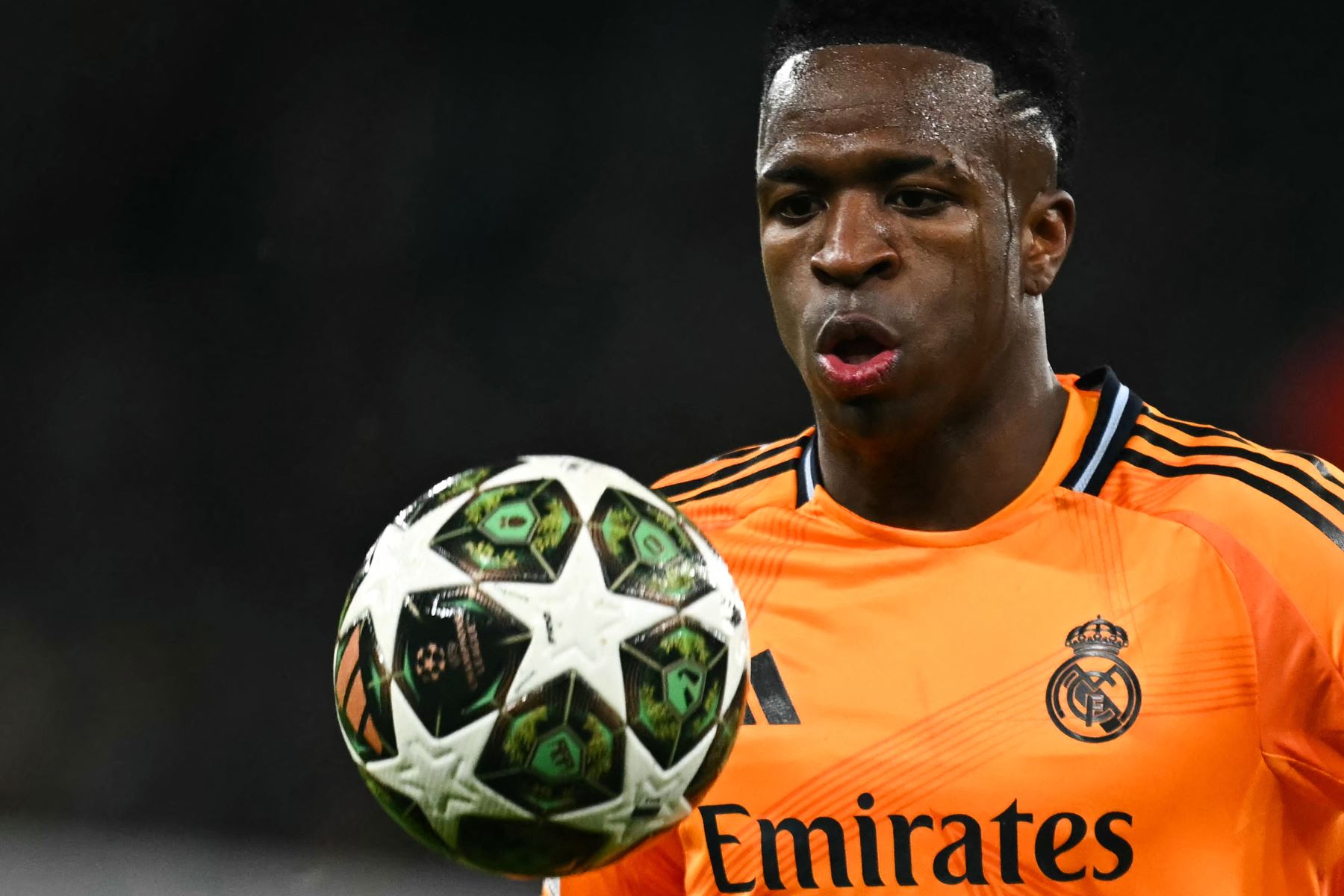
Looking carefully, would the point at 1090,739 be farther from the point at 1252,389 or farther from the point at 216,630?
the point at 216,630

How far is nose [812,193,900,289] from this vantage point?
2494 mm

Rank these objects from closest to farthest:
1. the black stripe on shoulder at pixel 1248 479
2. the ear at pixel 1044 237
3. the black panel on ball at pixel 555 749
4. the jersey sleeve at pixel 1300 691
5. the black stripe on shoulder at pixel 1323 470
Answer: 1. the black panel on ball at pixel 555 749
2. the jersey sleeve at pixel 1300 691
3. the black stripe on shoulder at pixel 1248 479
4. the black stripe on shoulder at pixel 1323 470
5. the ear at pixel 1044 237

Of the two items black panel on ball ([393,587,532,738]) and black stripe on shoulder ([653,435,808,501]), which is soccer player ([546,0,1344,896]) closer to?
black stripe on shoulder ([653,435,808,501])

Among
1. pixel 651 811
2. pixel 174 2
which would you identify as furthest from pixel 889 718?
pixel 174 2

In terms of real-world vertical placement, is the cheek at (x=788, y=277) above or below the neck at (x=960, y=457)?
above

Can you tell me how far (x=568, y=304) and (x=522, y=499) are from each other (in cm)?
314

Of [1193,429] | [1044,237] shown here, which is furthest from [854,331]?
[1193,429]

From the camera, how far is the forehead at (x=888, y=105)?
2.53 m

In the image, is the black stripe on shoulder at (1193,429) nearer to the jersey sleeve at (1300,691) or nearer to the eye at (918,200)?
the jersey sleeve at (1300,691)

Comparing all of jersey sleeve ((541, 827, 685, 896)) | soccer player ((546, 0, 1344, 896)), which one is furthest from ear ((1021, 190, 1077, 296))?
jersey sleeve ((541, 827, 685, 896))

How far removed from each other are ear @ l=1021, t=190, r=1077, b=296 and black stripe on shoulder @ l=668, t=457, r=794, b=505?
518mm

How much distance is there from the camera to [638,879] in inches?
108

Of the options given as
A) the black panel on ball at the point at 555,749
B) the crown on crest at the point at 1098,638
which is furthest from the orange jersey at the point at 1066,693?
the black panel on ball at the point at 555,749

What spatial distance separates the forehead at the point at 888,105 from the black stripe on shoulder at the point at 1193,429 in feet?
1.71
